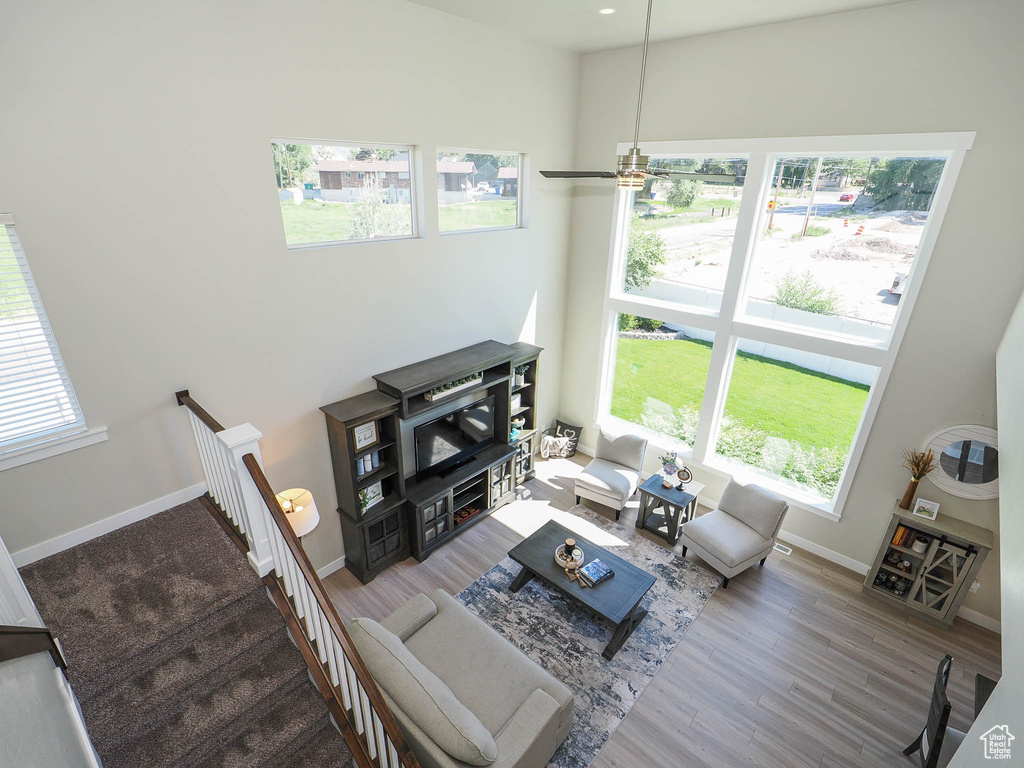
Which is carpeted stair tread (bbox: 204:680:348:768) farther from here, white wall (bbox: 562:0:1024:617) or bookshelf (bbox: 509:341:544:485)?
white wall (bbox: 562:0:1024:617)

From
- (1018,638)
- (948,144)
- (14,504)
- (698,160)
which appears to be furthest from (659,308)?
(14,504)

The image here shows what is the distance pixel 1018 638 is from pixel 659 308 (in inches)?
180

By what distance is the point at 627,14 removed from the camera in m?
4.08

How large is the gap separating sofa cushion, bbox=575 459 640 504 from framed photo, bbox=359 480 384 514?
2304 mm

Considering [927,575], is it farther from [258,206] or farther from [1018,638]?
[258,206]

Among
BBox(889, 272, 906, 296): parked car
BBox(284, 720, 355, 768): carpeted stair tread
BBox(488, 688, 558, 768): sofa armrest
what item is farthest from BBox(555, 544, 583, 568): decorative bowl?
BBox(889, 272, 906, 296): parked car

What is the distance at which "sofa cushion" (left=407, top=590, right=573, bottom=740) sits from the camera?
3197 millimetres

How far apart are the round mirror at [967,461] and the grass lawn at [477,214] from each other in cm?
449

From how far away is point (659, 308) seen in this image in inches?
225

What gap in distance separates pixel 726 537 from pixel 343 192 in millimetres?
4662

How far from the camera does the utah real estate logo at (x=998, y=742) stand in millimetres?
1215

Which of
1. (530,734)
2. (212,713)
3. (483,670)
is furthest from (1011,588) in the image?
(212,713)

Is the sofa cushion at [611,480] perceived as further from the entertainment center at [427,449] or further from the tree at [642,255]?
the tree at [642,255]

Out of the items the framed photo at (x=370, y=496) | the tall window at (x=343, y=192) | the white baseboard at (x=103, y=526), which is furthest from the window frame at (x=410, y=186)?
the framed photo at (x=370, y=496)
